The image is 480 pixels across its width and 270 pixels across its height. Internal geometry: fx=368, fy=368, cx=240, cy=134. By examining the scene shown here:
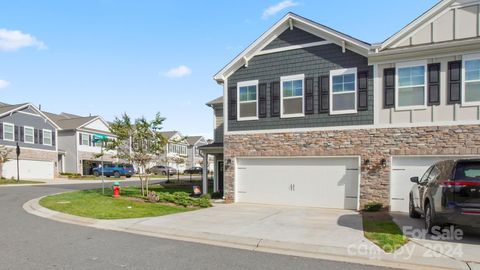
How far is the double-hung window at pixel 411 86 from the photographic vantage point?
1320cm

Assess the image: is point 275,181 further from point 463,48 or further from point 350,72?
point 463,48

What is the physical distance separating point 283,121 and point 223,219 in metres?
5.76

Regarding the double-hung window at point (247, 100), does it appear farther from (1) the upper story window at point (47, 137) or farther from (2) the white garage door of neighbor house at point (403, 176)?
(1) the upper story window at point (47, 137)

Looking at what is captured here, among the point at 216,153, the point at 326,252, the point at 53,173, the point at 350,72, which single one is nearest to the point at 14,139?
the point at 53,173

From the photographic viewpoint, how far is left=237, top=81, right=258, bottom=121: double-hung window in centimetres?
1633

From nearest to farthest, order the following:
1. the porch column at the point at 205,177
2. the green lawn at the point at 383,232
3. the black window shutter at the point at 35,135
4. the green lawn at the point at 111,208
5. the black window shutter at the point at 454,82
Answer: the green lawn at the point at 383,232
the green lawn at the point at 111,208
the black window shutter at the point at 454,82
the porch column at the point at 205,177
the black window shutter at the point at 35,135

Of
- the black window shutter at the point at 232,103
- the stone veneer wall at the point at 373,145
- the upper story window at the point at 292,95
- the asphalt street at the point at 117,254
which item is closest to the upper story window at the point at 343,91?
the stone veneer wall at the point at 373,145

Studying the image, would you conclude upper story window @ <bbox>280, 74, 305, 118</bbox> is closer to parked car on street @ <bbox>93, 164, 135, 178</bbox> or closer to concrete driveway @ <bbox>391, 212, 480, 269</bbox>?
concrete driveway @ <bbox>391, 212, 480, 269</bbox>

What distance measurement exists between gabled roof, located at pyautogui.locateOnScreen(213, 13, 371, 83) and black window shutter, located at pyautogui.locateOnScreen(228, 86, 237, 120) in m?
0.70

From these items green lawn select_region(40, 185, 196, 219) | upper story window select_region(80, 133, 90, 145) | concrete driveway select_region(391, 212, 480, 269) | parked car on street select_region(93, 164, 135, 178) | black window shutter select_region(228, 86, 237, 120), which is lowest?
parked car on street select_region(93, 164, 135, 178)

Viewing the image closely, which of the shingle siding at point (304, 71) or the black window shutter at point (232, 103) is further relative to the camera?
the black window shutter at point (232, 103)

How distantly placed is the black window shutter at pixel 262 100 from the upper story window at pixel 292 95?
762 millimetres

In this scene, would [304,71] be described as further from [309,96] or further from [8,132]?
[8,132]

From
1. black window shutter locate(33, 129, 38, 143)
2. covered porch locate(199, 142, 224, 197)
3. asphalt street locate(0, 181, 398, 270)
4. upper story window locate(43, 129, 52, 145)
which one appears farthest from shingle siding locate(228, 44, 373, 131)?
upper story window locate(43, 129, 52, 145)
